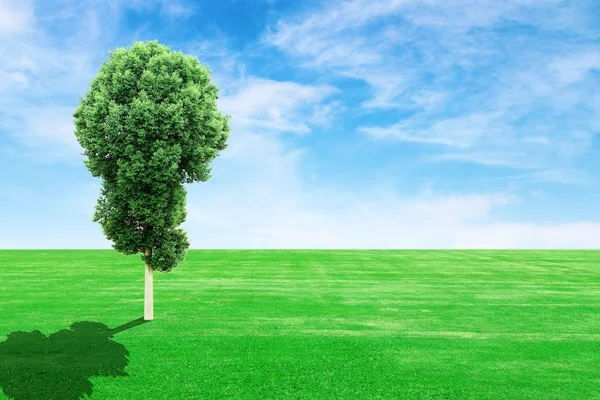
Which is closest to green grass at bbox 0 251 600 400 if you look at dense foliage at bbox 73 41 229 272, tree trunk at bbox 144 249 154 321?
tree trunk at bbox 144 249 154 321

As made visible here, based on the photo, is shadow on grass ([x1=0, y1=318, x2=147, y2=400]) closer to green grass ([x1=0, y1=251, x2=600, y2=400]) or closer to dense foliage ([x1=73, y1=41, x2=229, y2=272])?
green grass ([x1=0, y1=251, x2=600, y2=400])

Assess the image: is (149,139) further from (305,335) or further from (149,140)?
(305,335)

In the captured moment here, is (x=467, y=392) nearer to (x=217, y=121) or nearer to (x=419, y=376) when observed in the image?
(x=419, y=376)

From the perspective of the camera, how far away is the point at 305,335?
1784cm

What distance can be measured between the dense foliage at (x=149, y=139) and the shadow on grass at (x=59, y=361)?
3.74 meters

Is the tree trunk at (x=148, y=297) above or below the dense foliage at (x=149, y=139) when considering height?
below

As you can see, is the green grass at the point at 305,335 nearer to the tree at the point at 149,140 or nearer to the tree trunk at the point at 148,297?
the tree trunk at the point at 148,297

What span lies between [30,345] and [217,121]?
34.2 feet

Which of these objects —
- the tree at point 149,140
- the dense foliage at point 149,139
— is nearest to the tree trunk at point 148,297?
the tree at point 149,140

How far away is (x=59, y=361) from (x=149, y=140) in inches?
323

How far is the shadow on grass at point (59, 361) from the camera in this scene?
13188mm

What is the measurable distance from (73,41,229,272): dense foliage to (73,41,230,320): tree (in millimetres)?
37

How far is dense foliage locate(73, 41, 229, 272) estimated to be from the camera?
59.7ft

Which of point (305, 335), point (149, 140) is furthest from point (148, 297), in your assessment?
point (305, 335)
